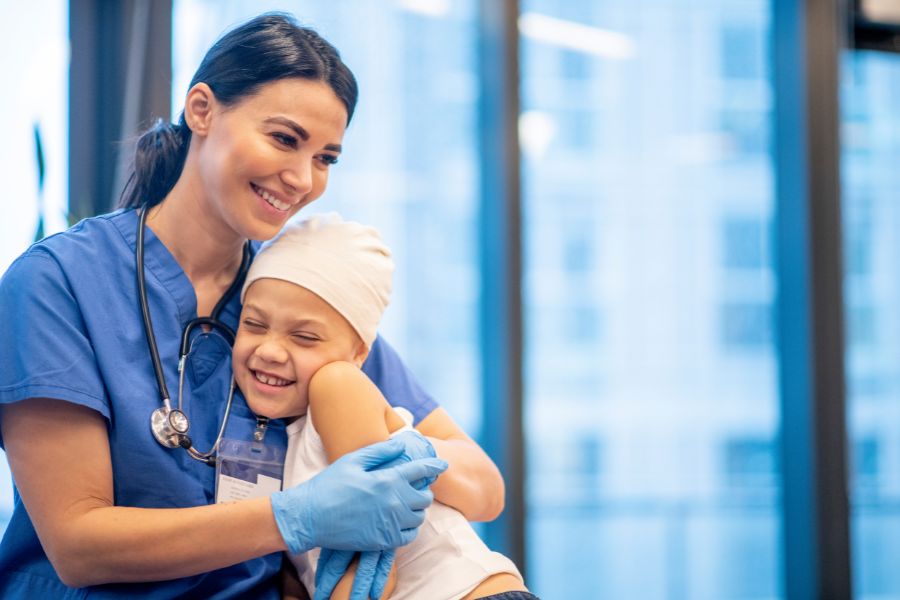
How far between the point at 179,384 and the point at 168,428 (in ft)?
0.26

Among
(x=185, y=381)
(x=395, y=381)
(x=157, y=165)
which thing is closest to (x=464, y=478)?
(x=395, y=381)

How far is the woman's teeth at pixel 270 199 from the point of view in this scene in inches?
49.8

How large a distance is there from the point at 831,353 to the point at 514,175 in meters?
1.24

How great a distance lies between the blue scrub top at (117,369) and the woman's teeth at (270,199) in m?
0.17

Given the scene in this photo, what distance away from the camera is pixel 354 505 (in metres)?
1.10

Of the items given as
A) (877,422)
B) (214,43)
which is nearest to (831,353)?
(877,422)

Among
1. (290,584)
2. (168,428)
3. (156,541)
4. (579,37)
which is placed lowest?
(290,584)

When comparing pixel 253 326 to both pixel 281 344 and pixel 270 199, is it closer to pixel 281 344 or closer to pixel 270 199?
pixel 281 344

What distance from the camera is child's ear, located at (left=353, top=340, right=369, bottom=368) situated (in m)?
1.32

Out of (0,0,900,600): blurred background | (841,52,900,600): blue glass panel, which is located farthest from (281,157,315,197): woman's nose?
(841,52,900,600): blue glass panel

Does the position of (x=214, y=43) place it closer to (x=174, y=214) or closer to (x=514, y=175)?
(x=174, y=214)

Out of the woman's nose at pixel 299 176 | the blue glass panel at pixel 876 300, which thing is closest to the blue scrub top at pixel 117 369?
the woman's nose at pixel 299 176

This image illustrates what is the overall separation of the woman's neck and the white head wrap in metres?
0.07

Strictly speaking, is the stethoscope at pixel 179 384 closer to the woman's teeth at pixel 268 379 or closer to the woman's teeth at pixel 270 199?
the woman's teeth at pixel 268 379
